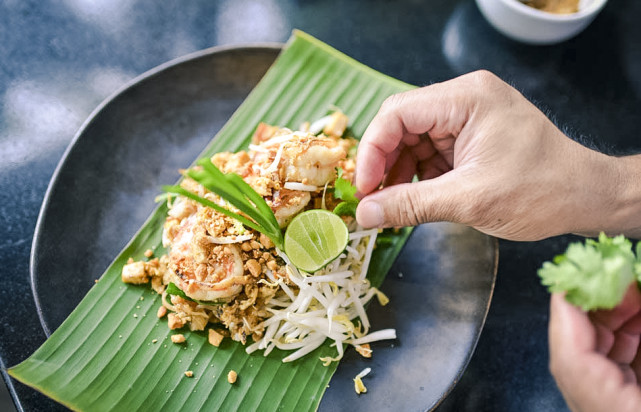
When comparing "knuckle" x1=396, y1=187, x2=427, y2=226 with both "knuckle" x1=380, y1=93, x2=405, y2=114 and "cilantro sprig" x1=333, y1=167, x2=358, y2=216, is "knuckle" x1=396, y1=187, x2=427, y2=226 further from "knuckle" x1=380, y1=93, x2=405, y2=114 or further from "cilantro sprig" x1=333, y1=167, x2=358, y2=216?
"knuckle" x1=380, y1=93, x2=405, y2=114

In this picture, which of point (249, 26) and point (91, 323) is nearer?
point (91, 323)

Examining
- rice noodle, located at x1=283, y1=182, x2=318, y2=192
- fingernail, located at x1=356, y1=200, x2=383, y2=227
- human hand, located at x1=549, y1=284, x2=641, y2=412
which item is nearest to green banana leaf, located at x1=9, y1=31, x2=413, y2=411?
fingernail, located at x1=356, y1=200, x2=383, y2=227

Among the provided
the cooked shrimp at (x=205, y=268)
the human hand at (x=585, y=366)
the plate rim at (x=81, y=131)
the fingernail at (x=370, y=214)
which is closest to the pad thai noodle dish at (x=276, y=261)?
the cooked shrimp at (x=205, y=268)

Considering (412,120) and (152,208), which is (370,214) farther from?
(152,208)

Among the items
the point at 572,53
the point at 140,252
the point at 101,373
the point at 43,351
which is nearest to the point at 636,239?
the point at 572,53

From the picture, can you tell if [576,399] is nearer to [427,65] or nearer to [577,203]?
[577,203]

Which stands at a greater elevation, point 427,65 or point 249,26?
point 249,26
